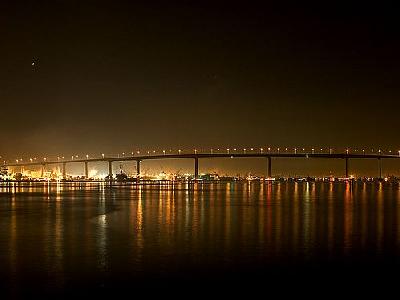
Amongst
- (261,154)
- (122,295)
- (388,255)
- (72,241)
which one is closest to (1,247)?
(72,241)

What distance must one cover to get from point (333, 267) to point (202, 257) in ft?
14.1

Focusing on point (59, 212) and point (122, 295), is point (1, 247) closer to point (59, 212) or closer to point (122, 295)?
point (122, 295)

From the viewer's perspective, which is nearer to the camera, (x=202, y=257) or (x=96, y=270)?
(x=96, y=270)

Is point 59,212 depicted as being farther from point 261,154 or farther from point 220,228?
point 261,154

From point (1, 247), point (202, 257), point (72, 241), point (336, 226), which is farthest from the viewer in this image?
point (336, 226)

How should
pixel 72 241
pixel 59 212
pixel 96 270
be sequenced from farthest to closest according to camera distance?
pixel 59 212
pixel 72 241
pixel 96 270

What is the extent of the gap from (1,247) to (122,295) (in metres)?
9.55

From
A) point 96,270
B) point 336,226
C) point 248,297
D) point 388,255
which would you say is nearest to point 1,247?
point 96,270

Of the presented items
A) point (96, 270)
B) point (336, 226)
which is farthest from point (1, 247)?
point (336, 226)

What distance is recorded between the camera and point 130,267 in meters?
18.8

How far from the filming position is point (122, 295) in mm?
15180

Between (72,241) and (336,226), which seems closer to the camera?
(72,241)

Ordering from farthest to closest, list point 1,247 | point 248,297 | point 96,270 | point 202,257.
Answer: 1. point 1,247
2. point 202,257
3. point 96,270
4. point 248,297

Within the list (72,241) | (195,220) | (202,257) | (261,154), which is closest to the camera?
(202,257)
